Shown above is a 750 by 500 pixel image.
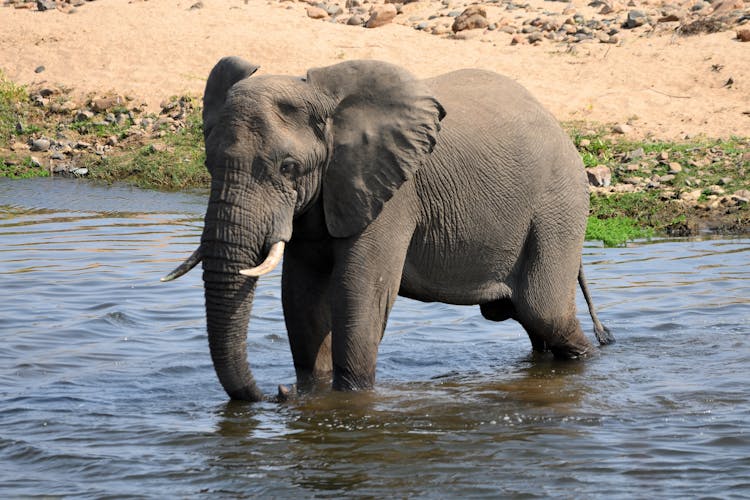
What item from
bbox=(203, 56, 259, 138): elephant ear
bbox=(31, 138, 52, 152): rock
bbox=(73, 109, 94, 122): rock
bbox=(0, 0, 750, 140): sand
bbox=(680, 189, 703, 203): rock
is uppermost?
bbox=(203, 56, 259, 138): elephant ear

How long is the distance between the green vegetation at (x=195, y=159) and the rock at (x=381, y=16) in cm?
396

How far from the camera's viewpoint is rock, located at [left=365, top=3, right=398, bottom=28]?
768 inches

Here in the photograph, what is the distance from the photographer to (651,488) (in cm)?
532

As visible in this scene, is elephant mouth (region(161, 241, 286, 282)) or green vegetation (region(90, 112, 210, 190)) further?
green vegetation (region(90, 112, 210, 190))

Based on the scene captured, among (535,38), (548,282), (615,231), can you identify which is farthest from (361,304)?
(535,38)

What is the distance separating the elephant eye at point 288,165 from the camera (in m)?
5.84

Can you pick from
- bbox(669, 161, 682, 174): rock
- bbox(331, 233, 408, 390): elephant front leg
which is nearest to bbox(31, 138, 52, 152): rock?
bbox(669, 161, 682, 174): rock

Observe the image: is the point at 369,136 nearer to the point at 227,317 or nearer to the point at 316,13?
the point at 227,317

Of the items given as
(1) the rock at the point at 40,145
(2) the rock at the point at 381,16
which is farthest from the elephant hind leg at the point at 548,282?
(2) the rock at the point at 381,16

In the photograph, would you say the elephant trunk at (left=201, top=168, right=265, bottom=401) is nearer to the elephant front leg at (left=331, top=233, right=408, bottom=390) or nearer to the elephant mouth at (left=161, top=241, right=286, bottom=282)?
the elephant mouth at (left=161, top=241, right=286, bottom=282)

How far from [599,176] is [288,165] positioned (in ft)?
26.4

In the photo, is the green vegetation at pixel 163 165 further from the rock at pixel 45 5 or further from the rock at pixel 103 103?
the rock at pixel 45 5

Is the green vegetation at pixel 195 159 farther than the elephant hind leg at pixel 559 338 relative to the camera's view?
Yes

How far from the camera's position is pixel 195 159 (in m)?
15.4
